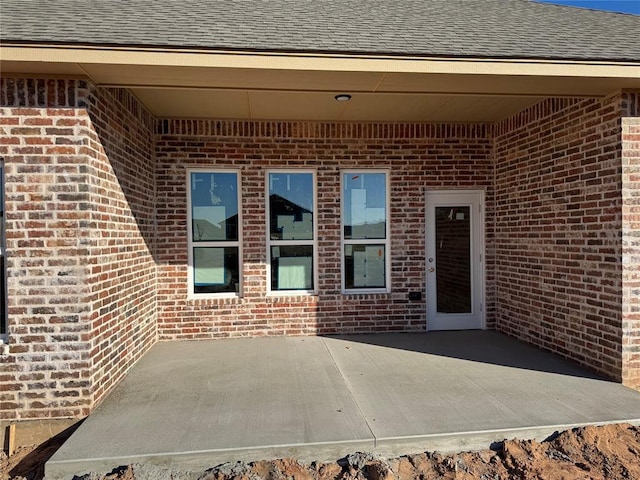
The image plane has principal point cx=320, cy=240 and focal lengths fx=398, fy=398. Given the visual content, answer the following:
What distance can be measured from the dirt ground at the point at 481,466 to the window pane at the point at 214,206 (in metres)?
3.57

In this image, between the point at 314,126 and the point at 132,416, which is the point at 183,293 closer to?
the point at 132,416

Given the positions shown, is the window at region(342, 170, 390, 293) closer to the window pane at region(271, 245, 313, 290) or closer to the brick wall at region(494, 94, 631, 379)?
the window pane at region(271, 245, 313, 290)

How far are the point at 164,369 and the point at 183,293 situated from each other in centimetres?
149

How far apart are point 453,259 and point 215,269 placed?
153 inches

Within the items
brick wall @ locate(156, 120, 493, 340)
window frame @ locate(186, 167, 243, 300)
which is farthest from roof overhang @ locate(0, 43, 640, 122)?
window frame @ locate(186, 167, 243, 300)

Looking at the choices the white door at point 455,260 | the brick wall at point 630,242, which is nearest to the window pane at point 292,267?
the white door at point 455,260

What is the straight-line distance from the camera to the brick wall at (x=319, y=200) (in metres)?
6.04

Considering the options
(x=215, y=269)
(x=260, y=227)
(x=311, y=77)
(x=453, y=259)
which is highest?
(x=311, y=77)

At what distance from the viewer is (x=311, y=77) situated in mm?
4113

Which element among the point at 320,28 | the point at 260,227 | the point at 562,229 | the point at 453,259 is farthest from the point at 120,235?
the point at 562,229

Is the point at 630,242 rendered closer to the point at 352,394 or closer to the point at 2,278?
the point at 352,394

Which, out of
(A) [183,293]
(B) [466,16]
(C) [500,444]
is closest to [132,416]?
(A) [183,293]

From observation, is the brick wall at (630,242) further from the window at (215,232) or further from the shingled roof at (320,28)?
the window at (215,232)

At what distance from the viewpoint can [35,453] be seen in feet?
11.8
